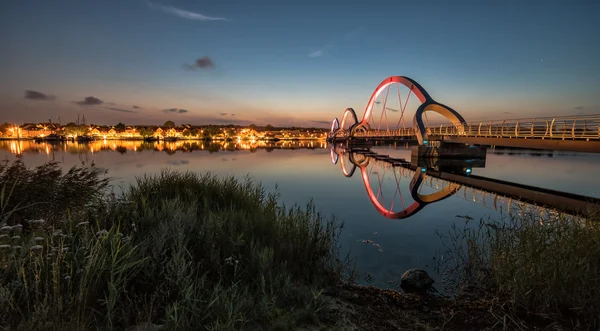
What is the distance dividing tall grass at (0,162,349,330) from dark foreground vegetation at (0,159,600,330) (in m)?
0.03

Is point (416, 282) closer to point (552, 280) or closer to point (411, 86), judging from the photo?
point (552, 280)

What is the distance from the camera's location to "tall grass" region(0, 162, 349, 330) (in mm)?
3316

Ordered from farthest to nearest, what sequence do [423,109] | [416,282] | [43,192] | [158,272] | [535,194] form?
[423,109] < [535,194] < [43,192] < [416,282] < [158,272]

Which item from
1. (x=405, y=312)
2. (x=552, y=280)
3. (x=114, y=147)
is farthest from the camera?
(x=114, y=147)

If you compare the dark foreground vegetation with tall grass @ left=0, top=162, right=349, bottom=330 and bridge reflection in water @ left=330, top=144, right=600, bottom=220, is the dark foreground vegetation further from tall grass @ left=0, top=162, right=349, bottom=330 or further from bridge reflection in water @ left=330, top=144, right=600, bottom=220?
bridge reflection in water @ left=330, top=144, right=600, bottom=220

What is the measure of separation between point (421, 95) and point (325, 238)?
54519 millimetres

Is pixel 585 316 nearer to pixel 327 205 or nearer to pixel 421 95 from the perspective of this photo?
pixel 327 205

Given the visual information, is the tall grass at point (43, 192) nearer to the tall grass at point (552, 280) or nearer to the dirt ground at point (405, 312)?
the dirt ground at point (405, 312)

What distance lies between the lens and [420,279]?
650cm

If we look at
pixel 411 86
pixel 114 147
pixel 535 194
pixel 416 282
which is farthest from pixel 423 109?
pixel 114 147

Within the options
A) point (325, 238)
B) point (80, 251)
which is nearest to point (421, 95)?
point (325, 238)

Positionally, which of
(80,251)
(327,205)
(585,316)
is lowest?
(327,205)

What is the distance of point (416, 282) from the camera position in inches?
254

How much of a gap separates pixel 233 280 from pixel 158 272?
48.1 inches
